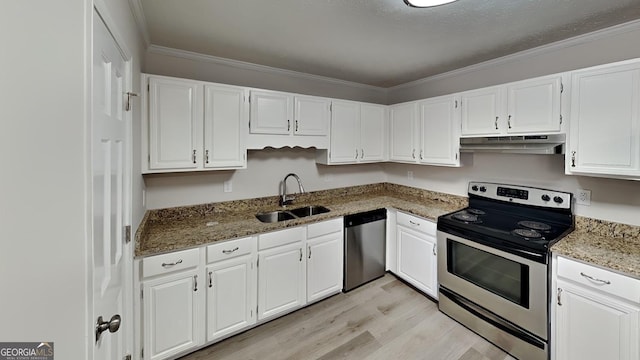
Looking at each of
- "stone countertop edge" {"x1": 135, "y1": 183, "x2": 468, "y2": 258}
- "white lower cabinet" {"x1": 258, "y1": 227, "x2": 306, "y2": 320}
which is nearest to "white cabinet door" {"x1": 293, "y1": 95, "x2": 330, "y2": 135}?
"stone countertop edge" {"x1": 135, "y1": 183, "x2": 468, "y2": 258}

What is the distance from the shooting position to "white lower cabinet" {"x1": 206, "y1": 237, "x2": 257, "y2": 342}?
205 cm

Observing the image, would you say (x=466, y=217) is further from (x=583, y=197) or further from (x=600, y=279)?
(x=600, y=279)

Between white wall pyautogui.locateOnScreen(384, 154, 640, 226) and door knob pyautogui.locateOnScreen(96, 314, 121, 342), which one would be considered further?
white wall pyautogui.locateOnScreen(384, 154, 640, 226)

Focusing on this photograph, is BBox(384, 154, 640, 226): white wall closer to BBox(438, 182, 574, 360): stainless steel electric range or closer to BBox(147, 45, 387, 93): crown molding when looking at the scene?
BBox(438, 182, 574, 360): stainless steel electric range

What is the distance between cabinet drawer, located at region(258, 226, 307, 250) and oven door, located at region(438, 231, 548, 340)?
1.34m

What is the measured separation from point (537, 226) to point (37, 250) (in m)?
2.95

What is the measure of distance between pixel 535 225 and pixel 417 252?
1.06 metres

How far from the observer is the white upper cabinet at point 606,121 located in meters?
1.69

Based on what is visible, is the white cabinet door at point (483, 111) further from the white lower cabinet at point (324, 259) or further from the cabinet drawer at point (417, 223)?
the white lower cabinet at point (324, 259)

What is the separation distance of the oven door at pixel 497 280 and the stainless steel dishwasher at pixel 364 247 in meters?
0.70

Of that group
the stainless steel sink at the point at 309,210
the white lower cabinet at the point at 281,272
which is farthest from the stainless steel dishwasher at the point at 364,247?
the white lower cabinet at the point at 281,272

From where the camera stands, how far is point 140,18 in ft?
5.88

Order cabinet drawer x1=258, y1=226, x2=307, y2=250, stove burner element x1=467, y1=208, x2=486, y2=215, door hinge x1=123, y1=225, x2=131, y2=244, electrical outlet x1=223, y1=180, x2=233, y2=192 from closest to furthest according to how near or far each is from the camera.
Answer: door hinge x1=123, y1=225, x2=131, y2=244 → cabinet drawer x1=258, y1=226, x2=307, y2=250 → stove burner element x1=467, y1=208, x2=486, y2=215 → electrical outlet x1=223, y1=180, x2=233, y2=192

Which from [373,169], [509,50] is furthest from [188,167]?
[509,50]
